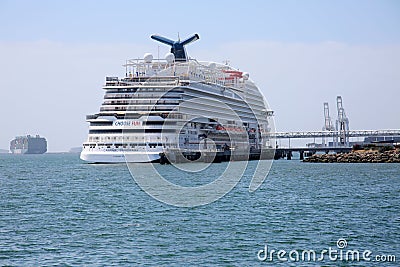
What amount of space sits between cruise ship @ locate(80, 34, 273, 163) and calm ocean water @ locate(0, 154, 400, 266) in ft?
83.6

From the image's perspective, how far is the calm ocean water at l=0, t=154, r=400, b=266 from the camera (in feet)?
63.8

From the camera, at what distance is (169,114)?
67.4 m

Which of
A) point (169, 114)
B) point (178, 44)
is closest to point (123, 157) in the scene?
point (169, 114)

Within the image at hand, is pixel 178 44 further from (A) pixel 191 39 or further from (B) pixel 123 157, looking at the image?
(B) pixel 123 157

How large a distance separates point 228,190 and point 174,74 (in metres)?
40.1

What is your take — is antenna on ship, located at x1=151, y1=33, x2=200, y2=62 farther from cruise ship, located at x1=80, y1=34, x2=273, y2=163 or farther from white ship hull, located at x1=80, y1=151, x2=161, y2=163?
white ship hull, located at x1=80, y1=151, x2=161, y2=163

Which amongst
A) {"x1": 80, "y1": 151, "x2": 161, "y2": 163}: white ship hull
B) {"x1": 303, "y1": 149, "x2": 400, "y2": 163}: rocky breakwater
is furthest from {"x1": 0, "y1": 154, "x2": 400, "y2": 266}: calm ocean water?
{"x1": 303, "y1": 149, "x2": 400, "y2": 163}: rocky breakwater

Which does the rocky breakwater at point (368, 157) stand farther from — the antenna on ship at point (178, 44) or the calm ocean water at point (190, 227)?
the calm ocean water at point (190, 227)

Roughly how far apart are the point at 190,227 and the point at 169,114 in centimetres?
4342

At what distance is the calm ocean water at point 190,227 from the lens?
19.4 m

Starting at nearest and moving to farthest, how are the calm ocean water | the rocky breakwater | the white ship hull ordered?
the calm ocean water
the white ship hull
the rocky breakwater

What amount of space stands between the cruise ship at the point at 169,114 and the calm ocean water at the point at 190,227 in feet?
83.6

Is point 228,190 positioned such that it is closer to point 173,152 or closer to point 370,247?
point 370,247

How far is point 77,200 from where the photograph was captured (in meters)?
34.3
